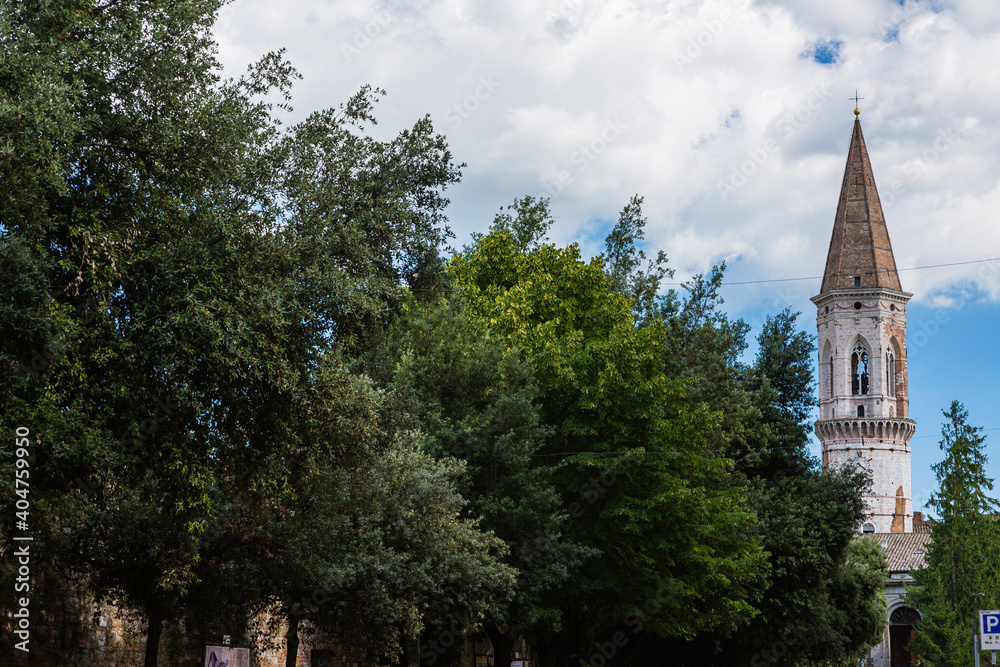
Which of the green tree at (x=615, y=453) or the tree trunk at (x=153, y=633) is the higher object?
the green tree at (x=615, y=453)

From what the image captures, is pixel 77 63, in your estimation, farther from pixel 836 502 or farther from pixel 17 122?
pixel 836 502

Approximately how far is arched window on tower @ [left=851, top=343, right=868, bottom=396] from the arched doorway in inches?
818

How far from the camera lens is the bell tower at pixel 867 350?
102375 mm

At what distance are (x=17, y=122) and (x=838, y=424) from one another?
99.2m

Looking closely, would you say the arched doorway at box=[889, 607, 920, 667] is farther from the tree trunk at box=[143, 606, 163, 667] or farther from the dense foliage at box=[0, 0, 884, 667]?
the tree trunk at box=[143, 606, 163, 667]

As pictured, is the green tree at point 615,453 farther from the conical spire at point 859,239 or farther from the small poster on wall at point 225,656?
the conical spire at point 859,239

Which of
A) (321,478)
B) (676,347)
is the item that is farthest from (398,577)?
(676,347)

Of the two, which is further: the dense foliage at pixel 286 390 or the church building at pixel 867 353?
the church building at pixel 867 353

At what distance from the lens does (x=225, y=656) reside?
16859 millimetres

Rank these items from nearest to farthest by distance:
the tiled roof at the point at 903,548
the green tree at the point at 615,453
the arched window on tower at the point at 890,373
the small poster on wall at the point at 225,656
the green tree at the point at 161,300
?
1. the green tree at the point at 161,300
2. the small poster on wall at the point at 225,656
3. the green tree at the point at 615,453
4. the tiled roof at the point at 903,548
5. the arched window on tower at the point at 890,373

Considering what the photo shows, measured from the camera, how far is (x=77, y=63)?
13.7 meters

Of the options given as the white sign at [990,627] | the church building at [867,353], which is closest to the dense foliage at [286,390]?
the white sign at [990,627]

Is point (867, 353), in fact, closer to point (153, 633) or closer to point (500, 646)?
point (500, 646)

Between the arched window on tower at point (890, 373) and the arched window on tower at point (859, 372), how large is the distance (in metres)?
1.83
